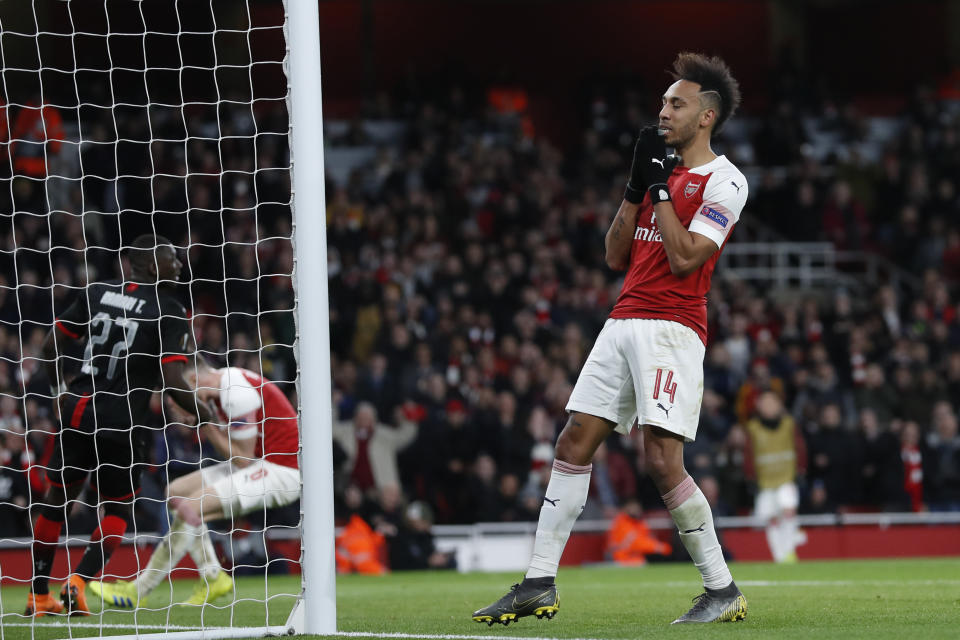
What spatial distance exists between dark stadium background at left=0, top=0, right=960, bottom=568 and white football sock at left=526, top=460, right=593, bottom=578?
21.5 feet

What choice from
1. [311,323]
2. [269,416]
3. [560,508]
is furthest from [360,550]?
[311,323]

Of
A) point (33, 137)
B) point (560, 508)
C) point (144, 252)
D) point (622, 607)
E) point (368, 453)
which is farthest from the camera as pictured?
point (33, 137)

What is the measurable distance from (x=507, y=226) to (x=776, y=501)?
5541 mm

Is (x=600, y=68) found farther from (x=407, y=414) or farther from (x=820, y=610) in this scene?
(x=820, y=610)

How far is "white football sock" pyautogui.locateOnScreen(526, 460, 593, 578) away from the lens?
5441 millimetres

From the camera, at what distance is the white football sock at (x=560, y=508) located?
544cm

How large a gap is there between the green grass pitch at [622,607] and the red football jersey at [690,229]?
1264 mm

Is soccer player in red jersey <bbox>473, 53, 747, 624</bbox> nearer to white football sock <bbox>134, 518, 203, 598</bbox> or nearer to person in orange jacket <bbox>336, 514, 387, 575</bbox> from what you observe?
white football sock <bbox>134, 518, 203, 598</bbox>

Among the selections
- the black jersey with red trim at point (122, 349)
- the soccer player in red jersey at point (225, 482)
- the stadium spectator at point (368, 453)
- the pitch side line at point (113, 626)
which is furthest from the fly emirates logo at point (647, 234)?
the stadium spectator at point (368, 453)

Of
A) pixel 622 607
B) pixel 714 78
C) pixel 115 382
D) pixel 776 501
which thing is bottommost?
pixel 776 501

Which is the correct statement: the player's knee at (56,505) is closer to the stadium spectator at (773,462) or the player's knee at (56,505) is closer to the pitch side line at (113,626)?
the pitch side line at (113,626)

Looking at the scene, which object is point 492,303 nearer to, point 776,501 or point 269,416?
point 776,501

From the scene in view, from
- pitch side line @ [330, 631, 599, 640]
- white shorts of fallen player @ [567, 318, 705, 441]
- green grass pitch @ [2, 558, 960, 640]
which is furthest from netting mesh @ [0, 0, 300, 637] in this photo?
white shorts of fallen player @ [567, 318, 705, 441]

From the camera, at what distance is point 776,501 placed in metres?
14.1
